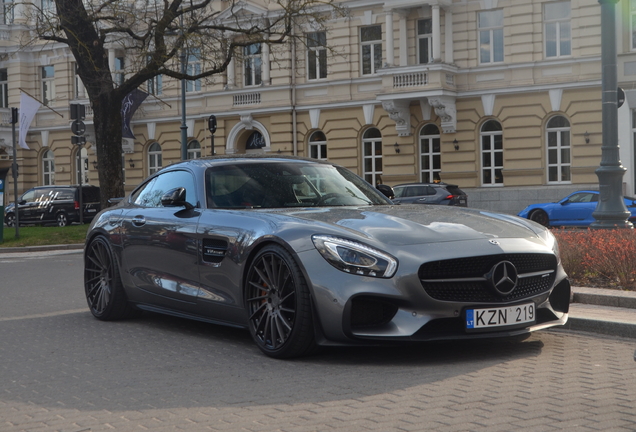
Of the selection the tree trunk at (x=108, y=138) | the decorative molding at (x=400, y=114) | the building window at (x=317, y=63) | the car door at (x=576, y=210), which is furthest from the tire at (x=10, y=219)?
the car door at (x=576, y=210)

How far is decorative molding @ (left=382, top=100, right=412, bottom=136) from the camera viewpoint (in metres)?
36.9

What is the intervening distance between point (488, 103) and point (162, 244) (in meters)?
29.5

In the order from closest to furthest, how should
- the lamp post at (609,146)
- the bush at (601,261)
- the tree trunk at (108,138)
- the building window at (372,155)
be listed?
the bush at (601,261) → the lamp post at (609,146) → the tree trunk at (108,138) → the building window at (372,155)

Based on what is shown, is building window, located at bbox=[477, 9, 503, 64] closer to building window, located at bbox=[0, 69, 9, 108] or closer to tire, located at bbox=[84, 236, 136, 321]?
building window, located at bbox=[0, 69, 9, 108]

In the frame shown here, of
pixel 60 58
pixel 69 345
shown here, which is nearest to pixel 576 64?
pixel 60 58

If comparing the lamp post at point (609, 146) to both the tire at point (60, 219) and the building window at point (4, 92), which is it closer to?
the tire at point (60, 219)

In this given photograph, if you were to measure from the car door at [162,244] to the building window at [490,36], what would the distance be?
29.1 meters

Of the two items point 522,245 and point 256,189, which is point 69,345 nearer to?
point 256,189

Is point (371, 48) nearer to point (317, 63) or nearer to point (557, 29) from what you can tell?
point (317, 63)

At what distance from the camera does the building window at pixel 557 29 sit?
34812mm

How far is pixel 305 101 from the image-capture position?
133 ft

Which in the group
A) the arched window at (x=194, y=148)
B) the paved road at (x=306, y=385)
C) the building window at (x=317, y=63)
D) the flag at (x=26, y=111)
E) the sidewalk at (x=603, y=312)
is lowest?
the paved road at (x=306, y=385)

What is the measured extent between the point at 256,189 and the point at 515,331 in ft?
8.04

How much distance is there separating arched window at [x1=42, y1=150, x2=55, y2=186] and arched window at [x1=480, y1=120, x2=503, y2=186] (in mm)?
24096
